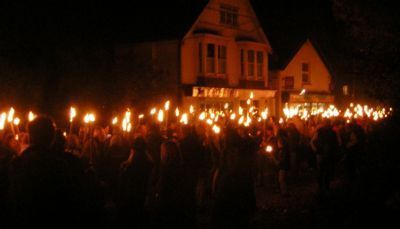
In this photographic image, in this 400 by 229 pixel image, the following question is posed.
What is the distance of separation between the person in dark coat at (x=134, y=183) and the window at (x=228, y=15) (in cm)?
2145

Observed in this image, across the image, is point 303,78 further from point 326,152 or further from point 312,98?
point 326,152

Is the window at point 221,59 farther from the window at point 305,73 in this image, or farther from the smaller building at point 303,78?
the window at point 305,73

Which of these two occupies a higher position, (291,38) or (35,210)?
(291,38)

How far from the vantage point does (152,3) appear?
29.2 metres

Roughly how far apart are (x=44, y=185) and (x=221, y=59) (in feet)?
82.2

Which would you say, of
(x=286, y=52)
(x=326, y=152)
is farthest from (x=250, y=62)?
(x=326, y=152)

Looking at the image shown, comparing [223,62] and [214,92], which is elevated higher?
[223,62]

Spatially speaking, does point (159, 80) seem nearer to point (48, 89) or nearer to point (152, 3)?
point (48, 89)

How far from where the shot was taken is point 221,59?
28.4 metres

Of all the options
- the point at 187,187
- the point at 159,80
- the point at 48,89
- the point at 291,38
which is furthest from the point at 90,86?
the point at 291,38

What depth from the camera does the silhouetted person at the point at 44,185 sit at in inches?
144

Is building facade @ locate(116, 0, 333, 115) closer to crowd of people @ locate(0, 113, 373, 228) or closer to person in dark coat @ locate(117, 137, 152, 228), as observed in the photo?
crowd of people @ locate(0, 113, 373, 228)

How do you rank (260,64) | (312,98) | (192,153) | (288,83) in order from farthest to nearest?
(312,98)
(288,83)
(260,64)
(192,153)

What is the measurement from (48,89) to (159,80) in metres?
5.36
